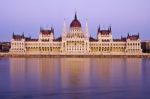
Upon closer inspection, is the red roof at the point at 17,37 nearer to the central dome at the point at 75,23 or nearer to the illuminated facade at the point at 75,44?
the illuminated facade at the point at 75,44

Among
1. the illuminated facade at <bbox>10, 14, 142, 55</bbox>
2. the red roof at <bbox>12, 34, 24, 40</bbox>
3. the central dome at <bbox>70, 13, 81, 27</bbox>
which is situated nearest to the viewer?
the illuminated facade at <bbox>10, 14, 142, 55</bbox>

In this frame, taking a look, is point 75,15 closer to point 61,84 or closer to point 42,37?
point 42,37

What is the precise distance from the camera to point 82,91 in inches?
834

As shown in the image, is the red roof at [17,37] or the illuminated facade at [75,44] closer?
the illuminated facade at [75,44]

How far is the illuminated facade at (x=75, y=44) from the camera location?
4003 inches

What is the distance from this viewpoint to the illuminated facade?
102 meters

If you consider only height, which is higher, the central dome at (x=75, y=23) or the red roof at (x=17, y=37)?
the central dome at (x=75, y=23)

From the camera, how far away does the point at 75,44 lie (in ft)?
336

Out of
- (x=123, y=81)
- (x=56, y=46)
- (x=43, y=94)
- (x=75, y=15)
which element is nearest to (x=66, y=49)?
(x=56, y=46)

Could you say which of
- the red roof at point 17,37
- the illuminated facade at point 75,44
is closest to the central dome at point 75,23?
the illuminated facade at point 75,44

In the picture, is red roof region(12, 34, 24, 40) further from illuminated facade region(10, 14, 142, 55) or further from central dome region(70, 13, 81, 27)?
central dome region(70, 13, 81, 27)

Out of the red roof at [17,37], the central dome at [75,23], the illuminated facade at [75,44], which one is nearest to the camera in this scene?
the illuminated facade at [75,44]

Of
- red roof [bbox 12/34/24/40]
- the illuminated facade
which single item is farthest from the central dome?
red roof [bbox 12/34/24/40]

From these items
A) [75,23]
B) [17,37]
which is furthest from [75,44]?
[17,37]
